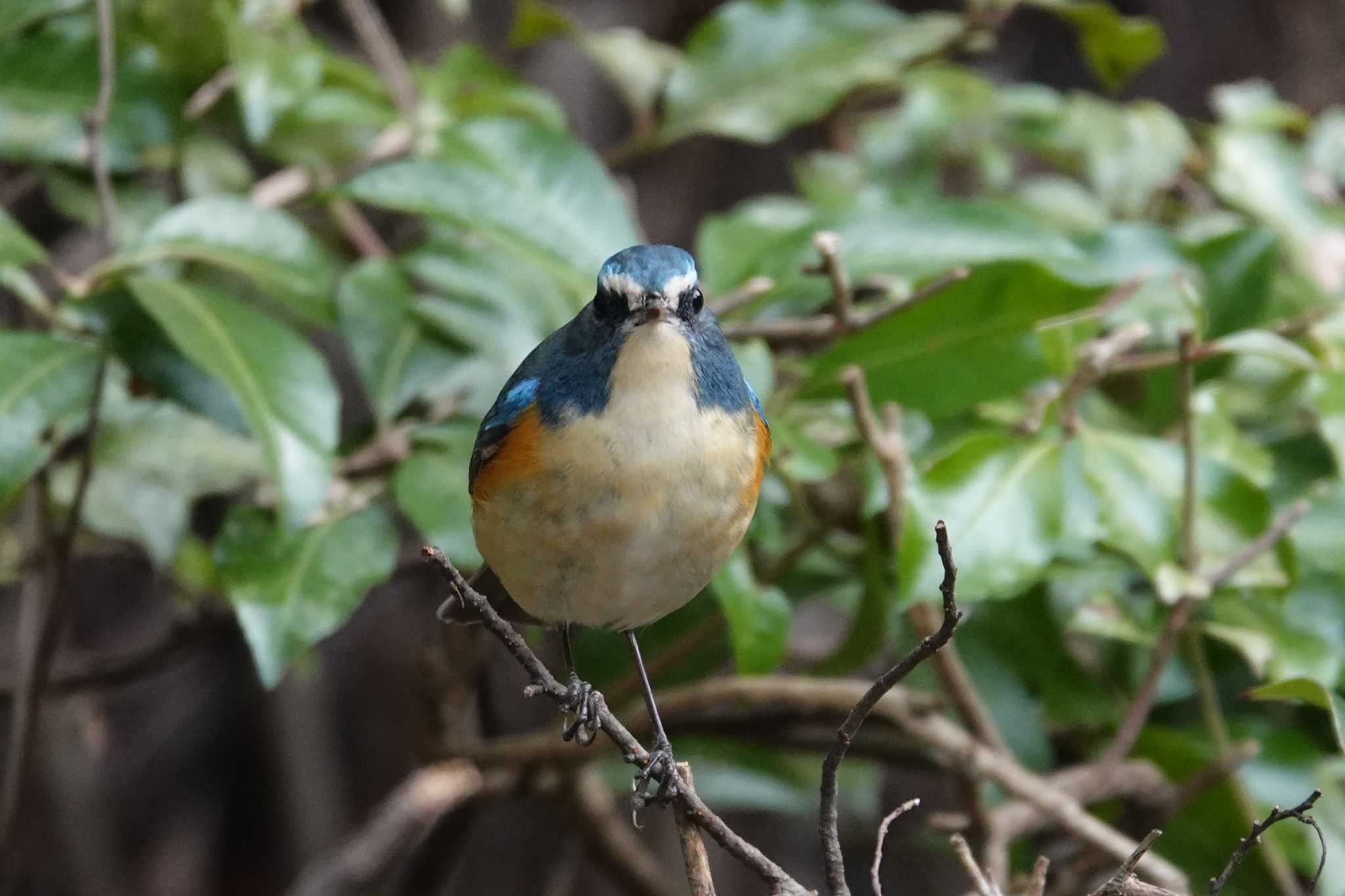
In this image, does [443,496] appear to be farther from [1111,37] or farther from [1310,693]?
[1111,37]

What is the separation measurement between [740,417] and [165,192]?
207 centimetres

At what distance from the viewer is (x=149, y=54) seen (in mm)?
3168

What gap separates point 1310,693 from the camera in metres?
2.04

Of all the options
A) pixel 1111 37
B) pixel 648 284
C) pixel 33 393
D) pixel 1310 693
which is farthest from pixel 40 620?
pixel 1111 37

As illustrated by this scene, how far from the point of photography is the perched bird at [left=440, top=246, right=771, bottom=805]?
6.49 ft

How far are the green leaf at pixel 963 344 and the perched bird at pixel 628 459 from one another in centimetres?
68

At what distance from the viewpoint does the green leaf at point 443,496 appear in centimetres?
250

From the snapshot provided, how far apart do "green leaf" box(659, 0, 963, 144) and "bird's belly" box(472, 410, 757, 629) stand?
164cm

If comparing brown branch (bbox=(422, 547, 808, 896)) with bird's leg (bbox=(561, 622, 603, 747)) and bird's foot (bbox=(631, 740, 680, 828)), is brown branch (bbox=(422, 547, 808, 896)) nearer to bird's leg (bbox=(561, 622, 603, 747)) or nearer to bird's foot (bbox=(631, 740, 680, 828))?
bird's foot (bbox=(631, 740, 680, 828))

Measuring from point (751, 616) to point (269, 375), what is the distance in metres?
0.98

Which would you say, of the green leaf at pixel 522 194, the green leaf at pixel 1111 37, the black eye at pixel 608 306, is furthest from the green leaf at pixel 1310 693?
the green leaf at pixel 1111 37

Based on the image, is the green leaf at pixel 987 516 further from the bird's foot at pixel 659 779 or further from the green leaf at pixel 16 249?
the green leaf at pixel 16 249

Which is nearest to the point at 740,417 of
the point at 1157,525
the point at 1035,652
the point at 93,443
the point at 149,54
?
the point at 1157,525

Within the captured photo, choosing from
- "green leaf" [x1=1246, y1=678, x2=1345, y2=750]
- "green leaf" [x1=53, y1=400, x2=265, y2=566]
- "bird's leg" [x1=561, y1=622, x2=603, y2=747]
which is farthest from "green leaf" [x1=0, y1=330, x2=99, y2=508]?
"green leaf" [x1=1246, y1=678, x2=1345, y2=750]
